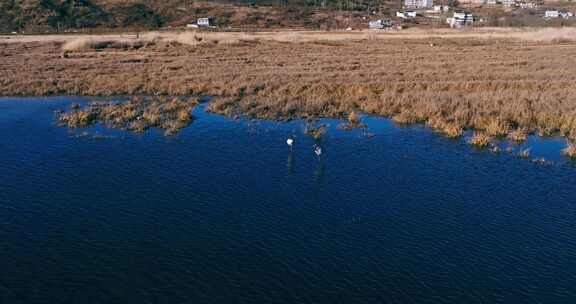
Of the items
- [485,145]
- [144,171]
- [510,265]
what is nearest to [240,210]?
[144,171]

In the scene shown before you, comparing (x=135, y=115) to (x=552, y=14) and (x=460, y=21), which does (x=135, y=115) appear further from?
(x=552, y=14)

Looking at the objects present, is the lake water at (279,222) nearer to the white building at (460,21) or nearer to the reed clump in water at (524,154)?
the reed clump in water at (524,154)

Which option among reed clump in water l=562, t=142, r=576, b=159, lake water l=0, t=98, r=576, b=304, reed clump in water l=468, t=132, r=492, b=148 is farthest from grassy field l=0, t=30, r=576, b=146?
lake water l=0, t=98, r=576, b=304

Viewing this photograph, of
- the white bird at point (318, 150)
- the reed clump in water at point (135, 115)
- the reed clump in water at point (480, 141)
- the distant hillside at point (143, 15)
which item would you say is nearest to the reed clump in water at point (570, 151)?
the reed clump in water at point (480, 141)

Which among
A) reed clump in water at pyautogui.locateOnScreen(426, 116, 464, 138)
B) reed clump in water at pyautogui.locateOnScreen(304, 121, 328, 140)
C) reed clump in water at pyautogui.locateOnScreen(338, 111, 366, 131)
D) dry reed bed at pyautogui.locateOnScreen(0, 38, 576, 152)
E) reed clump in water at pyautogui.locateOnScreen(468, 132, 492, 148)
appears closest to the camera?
reed clump in water at pyautogui.locateOnScreen(468, 132, 492, 148)

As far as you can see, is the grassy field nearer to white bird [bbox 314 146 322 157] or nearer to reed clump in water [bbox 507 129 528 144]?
reed clump in water [bbox 507 129 528 144]

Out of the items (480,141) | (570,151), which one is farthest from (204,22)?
(570,151)

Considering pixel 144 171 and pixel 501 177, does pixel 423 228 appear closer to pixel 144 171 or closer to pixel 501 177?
pixel 501 177
